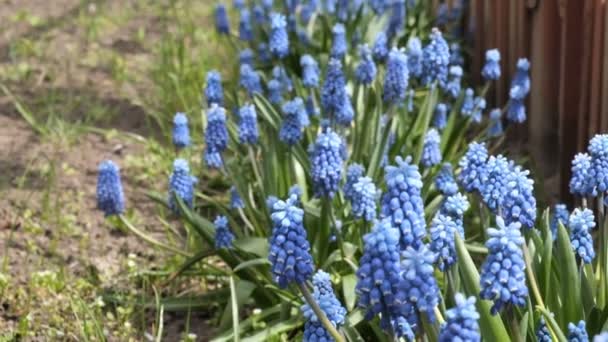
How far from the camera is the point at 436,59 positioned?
4.32 metres

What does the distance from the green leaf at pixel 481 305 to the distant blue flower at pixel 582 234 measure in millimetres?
375

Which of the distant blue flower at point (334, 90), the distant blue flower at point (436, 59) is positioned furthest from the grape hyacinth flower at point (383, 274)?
the distant blue flower at point (436, 59)

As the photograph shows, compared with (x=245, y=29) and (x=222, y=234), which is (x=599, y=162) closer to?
(x=222, y=234)

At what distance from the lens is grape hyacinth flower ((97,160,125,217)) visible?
3.91 metres

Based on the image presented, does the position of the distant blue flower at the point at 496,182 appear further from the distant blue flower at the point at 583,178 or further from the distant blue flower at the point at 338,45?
the distant blue flower at the point at 338,45

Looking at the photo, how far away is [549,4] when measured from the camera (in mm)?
4824

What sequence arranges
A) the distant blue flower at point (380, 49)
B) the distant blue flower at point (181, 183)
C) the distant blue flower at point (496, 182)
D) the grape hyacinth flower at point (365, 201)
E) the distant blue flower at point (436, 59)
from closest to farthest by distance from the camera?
the distant blue flower at point (496, 182) < the grape hyacinth flower at point (365, 201) < the distant blue flower at point (181, 183) < the distant blue flower at point (436, 59) < the distant blue flower at point (380, 49)

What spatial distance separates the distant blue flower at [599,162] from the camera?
2830mm

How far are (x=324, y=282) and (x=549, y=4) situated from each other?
8.54 ft

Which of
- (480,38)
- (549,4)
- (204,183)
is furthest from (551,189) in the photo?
(204,183)

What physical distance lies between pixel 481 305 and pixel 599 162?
22.5 inches

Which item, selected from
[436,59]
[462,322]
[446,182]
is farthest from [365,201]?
[462,322]

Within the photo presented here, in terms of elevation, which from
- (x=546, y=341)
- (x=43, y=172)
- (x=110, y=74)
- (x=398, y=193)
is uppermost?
(x=110, y=74)

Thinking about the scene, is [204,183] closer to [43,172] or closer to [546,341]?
[43,172]
